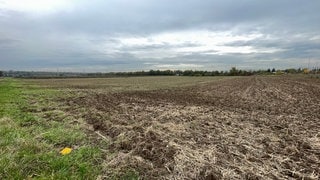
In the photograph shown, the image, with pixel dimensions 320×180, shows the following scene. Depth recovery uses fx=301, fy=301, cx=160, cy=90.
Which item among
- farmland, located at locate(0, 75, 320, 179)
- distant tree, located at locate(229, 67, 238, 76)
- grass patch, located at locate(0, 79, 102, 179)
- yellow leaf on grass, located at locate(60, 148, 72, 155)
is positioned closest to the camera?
grass patch, located at locate(0, 79, 102, 179)

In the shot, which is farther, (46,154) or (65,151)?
(65,151)

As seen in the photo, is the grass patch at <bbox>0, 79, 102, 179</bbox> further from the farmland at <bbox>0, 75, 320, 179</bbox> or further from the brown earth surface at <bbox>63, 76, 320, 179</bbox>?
the brown earth surface at <bbox>63, 76, 320, 179</bbox>

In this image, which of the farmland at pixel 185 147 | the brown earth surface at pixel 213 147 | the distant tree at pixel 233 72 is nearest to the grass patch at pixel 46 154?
the farmland at pixel 185 147

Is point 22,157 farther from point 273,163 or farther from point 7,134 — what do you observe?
point 273,163

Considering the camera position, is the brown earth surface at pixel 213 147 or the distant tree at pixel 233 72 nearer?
the brown earth surface at pixel 213 147

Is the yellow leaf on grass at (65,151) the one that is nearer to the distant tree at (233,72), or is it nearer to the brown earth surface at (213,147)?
the brown earth surface at (213,147)

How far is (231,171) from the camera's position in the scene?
17.4ft

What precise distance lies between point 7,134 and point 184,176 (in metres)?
5.18

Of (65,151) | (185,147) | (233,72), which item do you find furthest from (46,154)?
(233,72)

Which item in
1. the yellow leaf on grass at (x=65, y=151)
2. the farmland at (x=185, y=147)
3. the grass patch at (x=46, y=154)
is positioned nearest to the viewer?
the grass patch at (x=46, y=154)

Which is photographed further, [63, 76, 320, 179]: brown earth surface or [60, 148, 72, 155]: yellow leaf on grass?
[60, 148, 72, 155]: yellow leaf on grass

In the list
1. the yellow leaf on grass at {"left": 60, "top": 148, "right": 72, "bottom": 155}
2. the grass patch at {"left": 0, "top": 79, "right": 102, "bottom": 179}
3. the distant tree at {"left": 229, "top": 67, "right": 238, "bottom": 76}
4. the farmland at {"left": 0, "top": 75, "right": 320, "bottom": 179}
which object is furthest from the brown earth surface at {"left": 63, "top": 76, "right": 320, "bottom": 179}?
the distant tree at {"left": 229, "top": 67, "right": 238, "bottom": 76}

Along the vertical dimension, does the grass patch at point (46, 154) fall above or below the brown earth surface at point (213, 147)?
above

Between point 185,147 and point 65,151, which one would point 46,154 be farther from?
point 185,147
